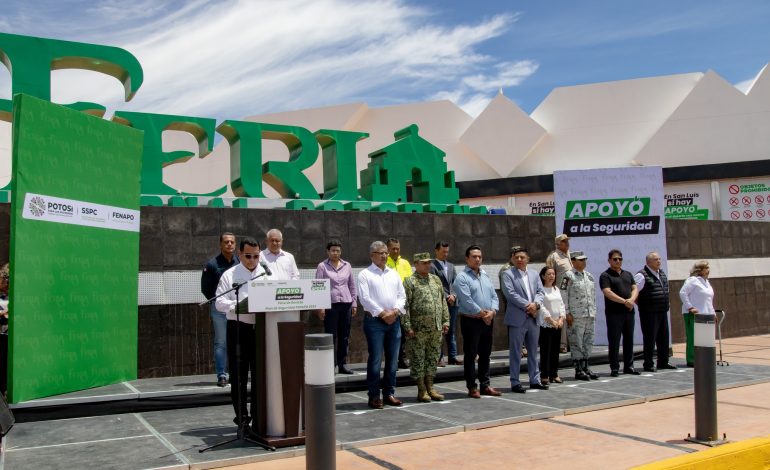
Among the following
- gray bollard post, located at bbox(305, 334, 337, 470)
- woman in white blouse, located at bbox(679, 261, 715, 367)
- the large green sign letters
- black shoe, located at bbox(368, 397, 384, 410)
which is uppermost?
the large green sign letters

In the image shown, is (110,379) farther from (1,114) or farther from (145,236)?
(1,114)

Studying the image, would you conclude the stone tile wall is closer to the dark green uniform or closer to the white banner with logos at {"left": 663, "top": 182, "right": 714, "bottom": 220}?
the dark green uniform

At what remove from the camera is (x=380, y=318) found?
730 cm

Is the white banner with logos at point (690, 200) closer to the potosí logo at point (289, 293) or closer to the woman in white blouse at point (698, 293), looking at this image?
the woman in white blouse at point (698, 293)

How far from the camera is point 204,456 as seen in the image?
17.4 ft

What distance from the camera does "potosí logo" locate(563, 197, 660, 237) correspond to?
1148 cm

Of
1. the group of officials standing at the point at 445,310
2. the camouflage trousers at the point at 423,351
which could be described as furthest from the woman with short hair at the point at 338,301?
the camouflage trousers at the point at 423,351

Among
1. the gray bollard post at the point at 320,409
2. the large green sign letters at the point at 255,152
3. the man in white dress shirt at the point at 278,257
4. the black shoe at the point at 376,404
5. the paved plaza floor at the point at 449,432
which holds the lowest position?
the paved plaza floor at the point at 449,432

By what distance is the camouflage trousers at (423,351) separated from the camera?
750 cm

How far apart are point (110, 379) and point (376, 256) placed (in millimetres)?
3515

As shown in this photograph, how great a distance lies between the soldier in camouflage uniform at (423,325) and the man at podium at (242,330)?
1929 mm

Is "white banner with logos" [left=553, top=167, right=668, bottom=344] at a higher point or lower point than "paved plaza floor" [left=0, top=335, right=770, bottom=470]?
higher

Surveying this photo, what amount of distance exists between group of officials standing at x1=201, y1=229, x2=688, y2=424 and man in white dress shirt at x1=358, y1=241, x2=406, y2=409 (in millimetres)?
11

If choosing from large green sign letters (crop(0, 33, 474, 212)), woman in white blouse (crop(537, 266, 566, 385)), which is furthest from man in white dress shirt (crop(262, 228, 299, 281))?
woman in white blouse (crop(537, 266, 566, 385))
